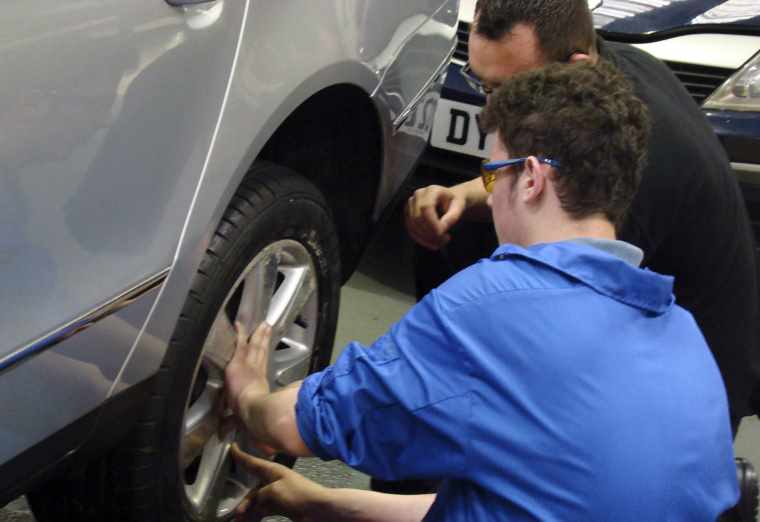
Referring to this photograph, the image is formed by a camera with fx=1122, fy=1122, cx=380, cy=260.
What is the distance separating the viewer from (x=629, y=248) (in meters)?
1.44

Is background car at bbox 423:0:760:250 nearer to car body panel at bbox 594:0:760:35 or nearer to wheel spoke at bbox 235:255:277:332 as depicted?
car body panel at bbox 594:0:760:35

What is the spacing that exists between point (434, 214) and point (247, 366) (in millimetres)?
604

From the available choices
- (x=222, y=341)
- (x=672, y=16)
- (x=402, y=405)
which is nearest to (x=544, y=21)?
(x=222, y=341)

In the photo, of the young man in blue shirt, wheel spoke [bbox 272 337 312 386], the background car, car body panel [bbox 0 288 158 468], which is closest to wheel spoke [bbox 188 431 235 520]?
wheel spoke [bbox 272 337 312 386]

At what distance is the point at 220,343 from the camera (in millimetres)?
1960

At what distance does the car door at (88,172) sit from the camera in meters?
1.38

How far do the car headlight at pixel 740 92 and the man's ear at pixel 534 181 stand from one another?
213cm

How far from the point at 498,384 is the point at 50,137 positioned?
634 mm

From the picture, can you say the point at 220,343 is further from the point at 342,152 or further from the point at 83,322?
the point at 342,152

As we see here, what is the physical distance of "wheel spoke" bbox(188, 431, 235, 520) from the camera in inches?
81.8

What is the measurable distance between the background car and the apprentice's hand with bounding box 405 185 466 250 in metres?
0.90

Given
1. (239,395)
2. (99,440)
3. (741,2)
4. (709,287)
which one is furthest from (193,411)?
(741,2)

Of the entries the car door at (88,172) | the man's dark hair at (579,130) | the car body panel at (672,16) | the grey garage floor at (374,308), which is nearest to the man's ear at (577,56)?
the man's dark hair at (579,130)

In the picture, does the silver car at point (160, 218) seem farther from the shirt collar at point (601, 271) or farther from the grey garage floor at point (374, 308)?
the shirt collar at point (601, 271)
